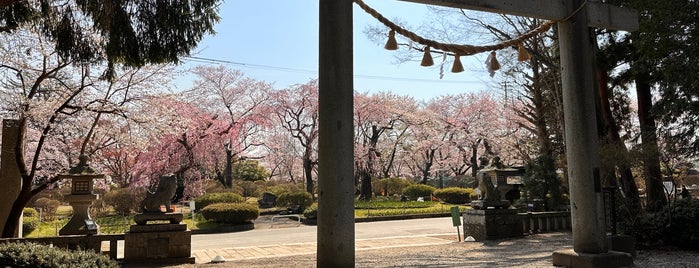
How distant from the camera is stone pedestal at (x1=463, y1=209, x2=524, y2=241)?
11031 millimetres

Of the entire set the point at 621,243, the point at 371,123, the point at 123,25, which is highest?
the point at 371,123

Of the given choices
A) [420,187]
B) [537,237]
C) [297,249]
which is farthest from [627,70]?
[420,187]

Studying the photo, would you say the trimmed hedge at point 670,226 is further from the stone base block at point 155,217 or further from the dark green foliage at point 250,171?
the dark green foliage at point 250,171

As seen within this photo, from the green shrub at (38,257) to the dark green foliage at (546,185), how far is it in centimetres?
1365

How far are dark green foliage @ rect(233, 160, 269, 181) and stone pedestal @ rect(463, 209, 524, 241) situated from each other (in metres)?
27.1

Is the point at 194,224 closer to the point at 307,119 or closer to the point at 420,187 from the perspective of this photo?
the point at 307,119

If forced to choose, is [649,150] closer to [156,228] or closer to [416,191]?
[156,228]

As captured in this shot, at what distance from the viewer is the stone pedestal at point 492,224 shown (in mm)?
11031

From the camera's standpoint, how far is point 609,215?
7.09 metres

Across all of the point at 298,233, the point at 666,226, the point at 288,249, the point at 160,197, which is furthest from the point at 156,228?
the point at 666,226

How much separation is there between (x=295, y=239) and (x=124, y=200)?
9.44 meters

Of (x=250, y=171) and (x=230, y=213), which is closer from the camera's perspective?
(x=230, y=213)

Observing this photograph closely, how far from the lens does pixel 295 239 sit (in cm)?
1266

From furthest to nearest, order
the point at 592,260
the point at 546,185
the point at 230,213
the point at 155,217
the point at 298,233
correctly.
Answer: the point at 230,213 → the point at 546,185 → the point at 298,233 → the point at 155,217 → the point at 592,260
